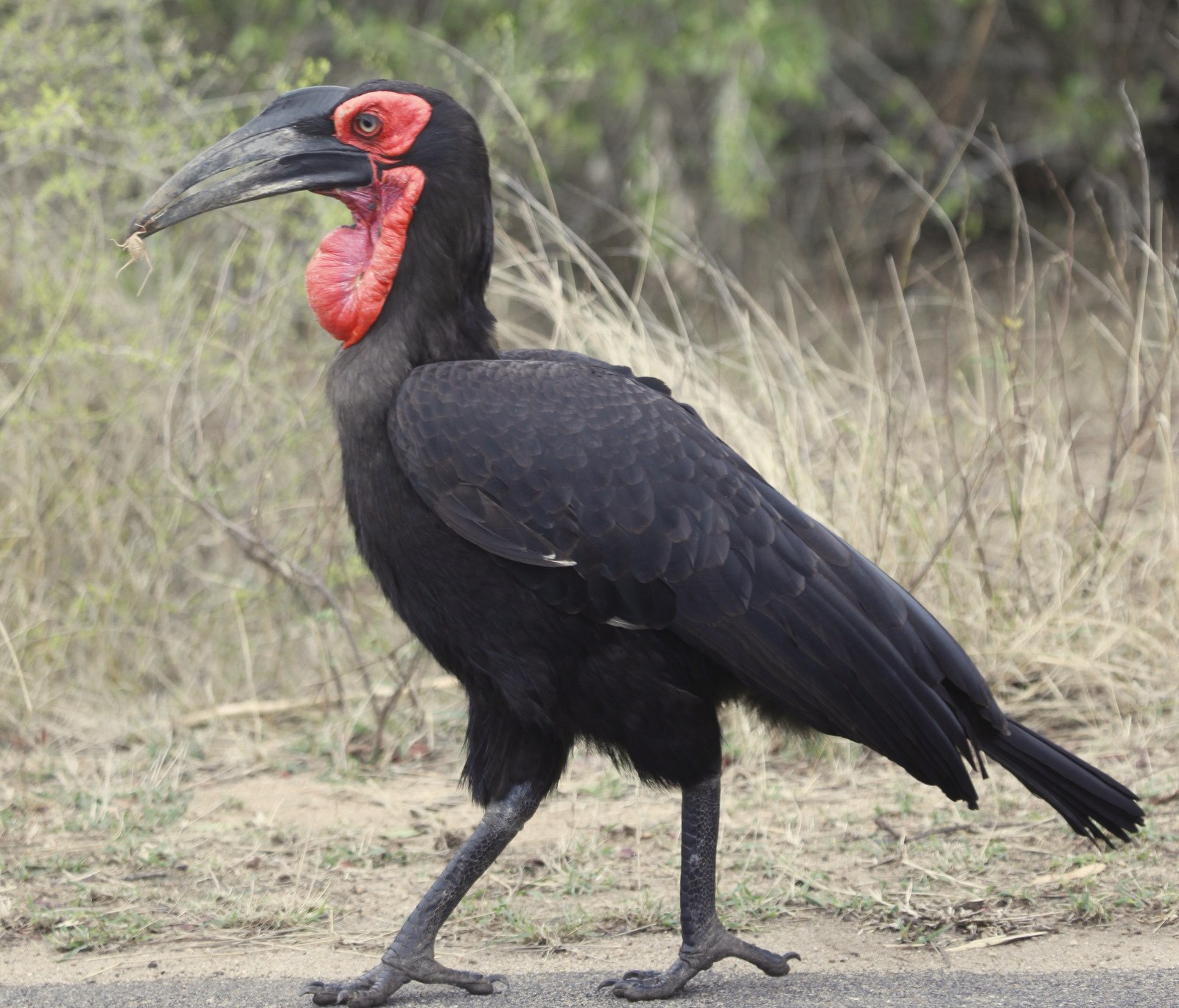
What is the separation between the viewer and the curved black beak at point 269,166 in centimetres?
281

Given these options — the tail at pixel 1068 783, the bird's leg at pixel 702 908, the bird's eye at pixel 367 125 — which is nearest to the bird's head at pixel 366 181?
the bird's eye at pixel 367 125

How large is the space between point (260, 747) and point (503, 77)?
238cm

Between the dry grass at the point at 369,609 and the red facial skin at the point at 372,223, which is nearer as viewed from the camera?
the red facial skin at the point at 372,223

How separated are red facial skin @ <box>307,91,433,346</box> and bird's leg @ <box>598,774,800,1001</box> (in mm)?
1128

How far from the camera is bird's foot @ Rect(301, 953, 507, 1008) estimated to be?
2.66 metres

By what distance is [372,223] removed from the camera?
2916 mm

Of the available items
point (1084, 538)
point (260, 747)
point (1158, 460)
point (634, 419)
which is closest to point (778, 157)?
point (1158, 460)

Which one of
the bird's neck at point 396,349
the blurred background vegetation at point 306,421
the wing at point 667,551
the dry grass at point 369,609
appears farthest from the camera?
the blurred background vegetation at point 306,421

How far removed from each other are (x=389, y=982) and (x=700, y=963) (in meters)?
0.58

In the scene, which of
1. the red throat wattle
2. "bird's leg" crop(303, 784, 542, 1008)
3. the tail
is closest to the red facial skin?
the red throat wattle

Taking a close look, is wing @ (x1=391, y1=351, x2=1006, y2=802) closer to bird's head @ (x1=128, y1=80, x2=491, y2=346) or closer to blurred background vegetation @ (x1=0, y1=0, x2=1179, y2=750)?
bird's head @ (x1=128, y1=80, x2=491, y2=346)

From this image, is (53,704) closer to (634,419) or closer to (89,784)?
(89,784)

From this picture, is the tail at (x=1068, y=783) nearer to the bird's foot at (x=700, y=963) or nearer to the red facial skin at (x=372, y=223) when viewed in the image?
the bird's foot at (x=700, y=963)

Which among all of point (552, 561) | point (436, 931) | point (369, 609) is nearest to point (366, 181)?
point (552, 561)
